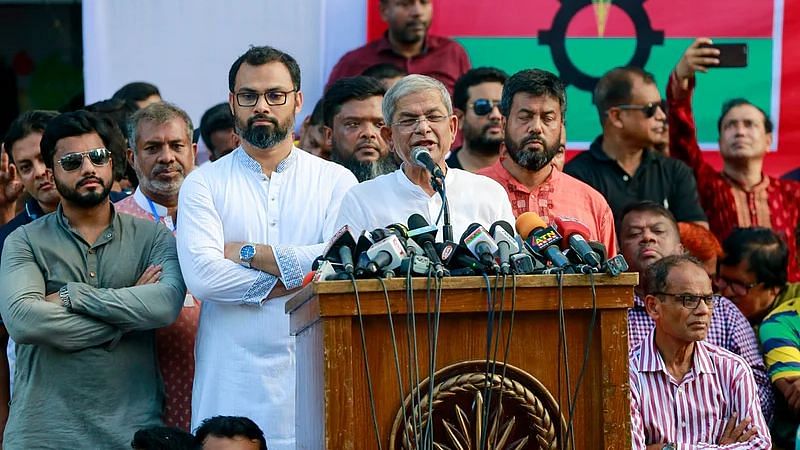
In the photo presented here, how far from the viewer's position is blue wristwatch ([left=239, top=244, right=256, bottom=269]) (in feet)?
17.1

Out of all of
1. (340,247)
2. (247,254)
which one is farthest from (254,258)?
(340,247)

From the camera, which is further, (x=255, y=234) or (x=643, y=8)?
(x=643, y=8)

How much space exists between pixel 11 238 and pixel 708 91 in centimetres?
457

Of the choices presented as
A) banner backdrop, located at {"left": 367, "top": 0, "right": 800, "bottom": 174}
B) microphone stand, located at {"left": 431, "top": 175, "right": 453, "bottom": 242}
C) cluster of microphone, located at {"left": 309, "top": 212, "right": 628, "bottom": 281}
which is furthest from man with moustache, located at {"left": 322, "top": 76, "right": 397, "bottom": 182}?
cluster of microphone, located at {"left": 309, "top": 212, "right": 628, "bottom": 281}

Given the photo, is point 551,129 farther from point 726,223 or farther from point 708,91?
point 708,91

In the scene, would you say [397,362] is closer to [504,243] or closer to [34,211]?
[504,243]

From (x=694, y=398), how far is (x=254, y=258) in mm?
1924

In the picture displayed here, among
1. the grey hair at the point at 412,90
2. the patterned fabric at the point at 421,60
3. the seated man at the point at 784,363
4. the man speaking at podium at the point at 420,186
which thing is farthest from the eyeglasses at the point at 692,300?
the patterned fabric at the point at 421,60

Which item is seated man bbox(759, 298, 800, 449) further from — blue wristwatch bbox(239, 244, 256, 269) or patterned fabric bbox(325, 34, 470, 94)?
blue wristwatch bbox(239, 244, 256, 269)

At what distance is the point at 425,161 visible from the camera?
179 inches

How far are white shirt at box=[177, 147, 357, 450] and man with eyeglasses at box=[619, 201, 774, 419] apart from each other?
1627 millimetres

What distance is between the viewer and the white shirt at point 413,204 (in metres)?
4.85

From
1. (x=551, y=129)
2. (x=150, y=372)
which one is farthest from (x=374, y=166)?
(x=150, y=372)

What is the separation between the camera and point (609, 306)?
3.89m
